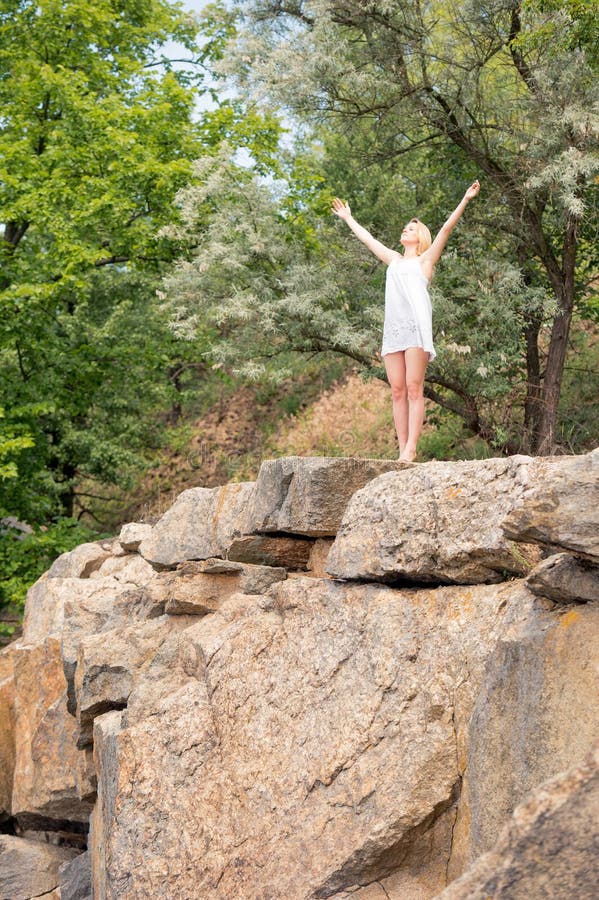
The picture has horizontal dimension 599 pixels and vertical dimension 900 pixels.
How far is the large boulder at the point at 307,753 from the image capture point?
17.7 ft

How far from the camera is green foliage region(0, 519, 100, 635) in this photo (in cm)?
1802

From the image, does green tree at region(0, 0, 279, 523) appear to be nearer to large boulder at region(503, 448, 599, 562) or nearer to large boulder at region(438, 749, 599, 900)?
large boulder at region(503, 448, 599, 562)

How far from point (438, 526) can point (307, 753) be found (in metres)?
1.60

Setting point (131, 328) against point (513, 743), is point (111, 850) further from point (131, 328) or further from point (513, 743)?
point (131, 328)

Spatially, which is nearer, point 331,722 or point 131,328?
point 331,722

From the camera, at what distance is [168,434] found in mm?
22594

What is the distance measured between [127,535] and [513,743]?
8222mm

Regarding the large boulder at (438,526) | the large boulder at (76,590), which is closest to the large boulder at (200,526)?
the large boulder at (76,590)

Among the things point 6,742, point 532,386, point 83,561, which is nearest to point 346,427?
point 532,386

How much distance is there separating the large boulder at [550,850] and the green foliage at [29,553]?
50.9ft

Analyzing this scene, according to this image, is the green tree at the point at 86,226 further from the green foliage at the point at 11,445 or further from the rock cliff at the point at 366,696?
the rock cliff at the point at 366,696

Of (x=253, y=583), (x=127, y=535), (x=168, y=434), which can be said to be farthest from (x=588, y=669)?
(x=168, y=434)

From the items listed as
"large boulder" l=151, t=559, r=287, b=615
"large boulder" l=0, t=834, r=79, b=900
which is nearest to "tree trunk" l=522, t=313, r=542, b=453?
"large boulder" l=151, t=559, r=287, b=615

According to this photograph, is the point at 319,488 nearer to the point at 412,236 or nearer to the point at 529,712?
the point at 412,236
